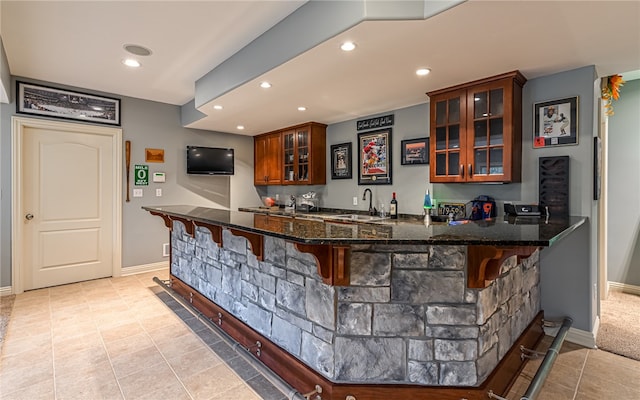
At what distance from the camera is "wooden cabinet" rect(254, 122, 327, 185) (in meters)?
4.75

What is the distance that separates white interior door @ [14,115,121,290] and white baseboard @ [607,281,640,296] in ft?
21.2

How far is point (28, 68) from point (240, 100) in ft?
7.64

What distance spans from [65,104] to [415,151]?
4.42 meters

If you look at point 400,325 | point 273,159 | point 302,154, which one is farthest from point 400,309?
point 273,159

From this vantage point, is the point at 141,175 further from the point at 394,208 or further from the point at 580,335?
the point at 580,335

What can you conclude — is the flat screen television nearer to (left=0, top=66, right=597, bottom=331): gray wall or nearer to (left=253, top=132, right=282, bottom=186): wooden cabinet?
(left=0, top=66, right=597, bottom=331): gray wall

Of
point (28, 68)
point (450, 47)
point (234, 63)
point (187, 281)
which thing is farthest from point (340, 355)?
point (28, 68)

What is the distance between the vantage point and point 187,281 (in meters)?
3.43

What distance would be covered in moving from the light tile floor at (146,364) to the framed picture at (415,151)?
2.10m

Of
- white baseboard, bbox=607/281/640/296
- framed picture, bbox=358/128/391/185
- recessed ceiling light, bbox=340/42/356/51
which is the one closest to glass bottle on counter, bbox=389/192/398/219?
framed picture, bbox=358/128/391/185

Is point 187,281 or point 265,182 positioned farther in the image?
point 265,182

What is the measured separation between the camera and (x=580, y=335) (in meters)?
2.58

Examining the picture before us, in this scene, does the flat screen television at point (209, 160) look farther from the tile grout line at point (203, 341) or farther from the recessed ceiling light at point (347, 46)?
the recessed ceiling light at point (347, 46)

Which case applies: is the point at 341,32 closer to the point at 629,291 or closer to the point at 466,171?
the point at 466,171
